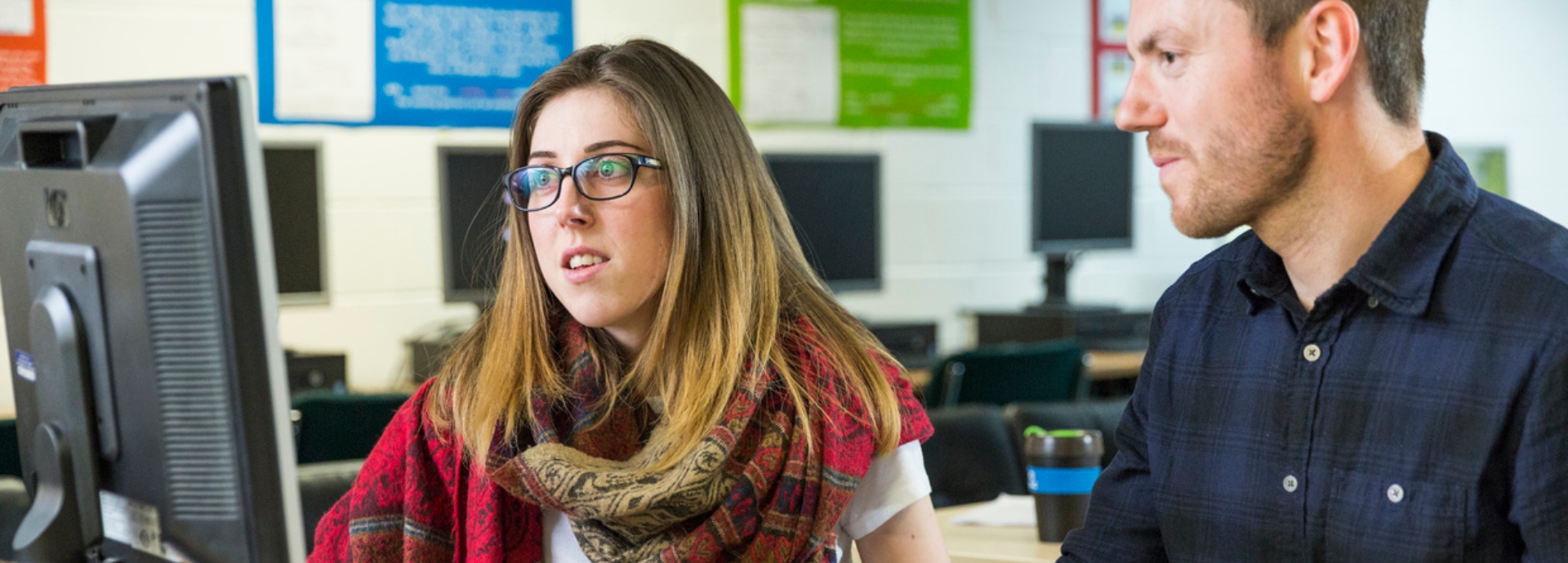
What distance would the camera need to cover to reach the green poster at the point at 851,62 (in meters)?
4.52

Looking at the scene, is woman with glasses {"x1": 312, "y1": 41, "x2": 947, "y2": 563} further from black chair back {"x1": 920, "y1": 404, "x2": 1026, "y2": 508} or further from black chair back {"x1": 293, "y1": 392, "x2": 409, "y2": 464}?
black chair back {"x1": 293, "y1": 392, "x2": 409, "y2": 464}

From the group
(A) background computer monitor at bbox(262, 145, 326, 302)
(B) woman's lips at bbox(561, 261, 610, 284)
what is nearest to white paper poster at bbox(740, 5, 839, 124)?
(A) background computer monitor at bbox(262, 145, 326, 302)

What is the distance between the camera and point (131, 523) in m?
0.95

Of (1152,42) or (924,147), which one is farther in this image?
(924,147)

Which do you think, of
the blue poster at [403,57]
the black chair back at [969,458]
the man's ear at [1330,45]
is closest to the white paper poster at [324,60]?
the blue poster at [403,57]

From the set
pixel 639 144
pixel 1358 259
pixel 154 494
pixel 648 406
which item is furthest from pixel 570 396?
pixel 1358 259

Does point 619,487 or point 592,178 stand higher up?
point 592,178

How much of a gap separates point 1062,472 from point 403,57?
8.60 ft

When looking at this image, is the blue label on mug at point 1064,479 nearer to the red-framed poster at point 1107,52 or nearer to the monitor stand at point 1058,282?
the monitor stand at point 1058,282

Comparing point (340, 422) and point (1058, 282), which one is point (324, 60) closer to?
point (340, 422)

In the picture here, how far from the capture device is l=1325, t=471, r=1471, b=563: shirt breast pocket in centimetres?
104

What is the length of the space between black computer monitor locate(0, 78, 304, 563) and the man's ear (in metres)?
0.71

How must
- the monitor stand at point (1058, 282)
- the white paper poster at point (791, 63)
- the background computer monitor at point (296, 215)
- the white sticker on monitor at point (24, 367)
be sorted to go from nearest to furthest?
the white sticker on monitor at point (24, 367) < the background computer monitor at point (296, 215) < the white paper poster at point (791, 63) < the monitor stand at point (1058, 282)

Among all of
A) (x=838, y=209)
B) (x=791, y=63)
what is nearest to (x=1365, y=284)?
(x=838, y=209)
